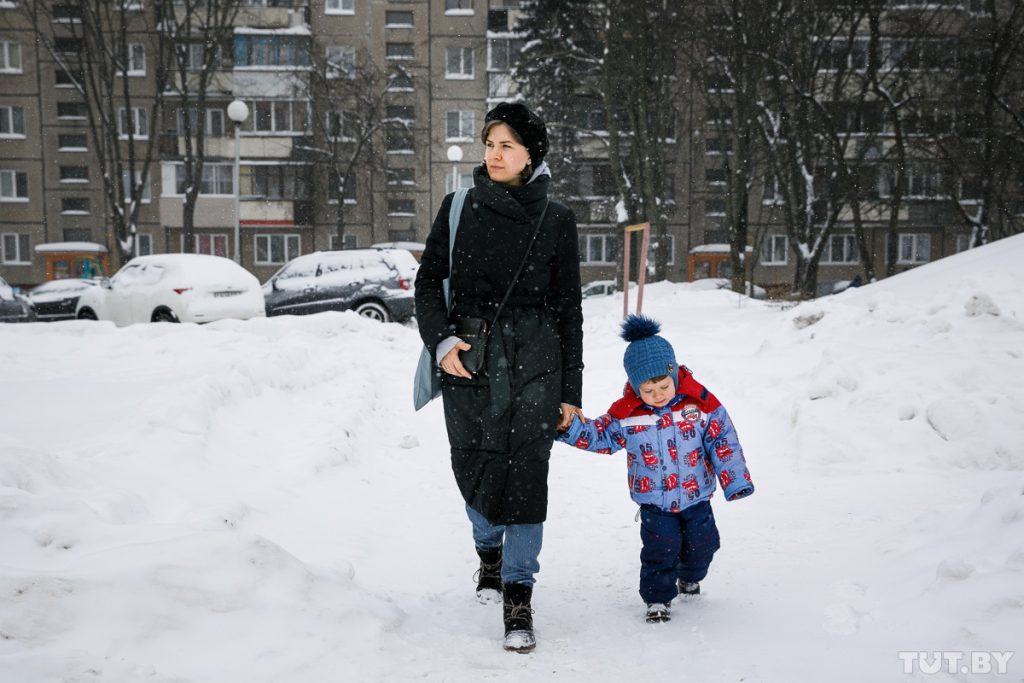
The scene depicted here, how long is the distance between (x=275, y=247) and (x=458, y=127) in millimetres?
12510

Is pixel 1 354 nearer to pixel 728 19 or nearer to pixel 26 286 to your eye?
pixel 728 19

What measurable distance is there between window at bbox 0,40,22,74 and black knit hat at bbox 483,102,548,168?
54188mm

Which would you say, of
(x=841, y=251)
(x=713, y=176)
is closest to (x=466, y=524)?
(x=713, y=176)

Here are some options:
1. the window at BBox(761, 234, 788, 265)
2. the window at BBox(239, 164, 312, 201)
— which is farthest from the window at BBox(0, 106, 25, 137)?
the window at BBox(761, 234, 788, 265)

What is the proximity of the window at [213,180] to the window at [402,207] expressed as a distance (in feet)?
28.6

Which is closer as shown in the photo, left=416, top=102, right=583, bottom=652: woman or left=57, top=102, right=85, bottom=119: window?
left=416, top=102, right=583, bottom=652: woman

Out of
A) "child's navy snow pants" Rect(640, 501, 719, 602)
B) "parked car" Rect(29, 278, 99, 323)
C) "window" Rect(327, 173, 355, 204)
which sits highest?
"window" Rect(327, 173, 355, 204)

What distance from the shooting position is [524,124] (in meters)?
3.41

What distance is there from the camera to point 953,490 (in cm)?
496

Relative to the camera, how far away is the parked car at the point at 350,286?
17625mm

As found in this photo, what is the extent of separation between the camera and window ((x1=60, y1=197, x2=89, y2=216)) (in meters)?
47.8

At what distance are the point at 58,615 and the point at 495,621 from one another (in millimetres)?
1621

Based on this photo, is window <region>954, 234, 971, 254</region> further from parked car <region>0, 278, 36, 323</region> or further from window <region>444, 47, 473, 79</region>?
parked car <region>0, 278, 36, 323</region>

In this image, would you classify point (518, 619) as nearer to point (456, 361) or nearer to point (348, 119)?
point (456, 361)
